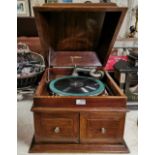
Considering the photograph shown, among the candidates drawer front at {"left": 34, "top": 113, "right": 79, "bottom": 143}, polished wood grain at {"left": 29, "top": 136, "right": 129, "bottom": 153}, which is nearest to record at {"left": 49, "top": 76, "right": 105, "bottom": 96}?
drawer front at {"left": 34, "top": 113, "right": 79, "bottom": 143}

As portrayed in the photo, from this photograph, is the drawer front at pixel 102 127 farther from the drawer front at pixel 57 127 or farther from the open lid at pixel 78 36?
the open lid at pixel 78 36

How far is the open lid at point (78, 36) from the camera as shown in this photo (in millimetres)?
1336

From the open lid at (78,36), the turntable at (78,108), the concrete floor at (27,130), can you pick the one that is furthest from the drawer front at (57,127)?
the open lid at (78,36)

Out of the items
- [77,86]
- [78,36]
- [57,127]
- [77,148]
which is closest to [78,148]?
[77,148]

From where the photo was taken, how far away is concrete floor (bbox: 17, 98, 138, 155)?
117 centimetres

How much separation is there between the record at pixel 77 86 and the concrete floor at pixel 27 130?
1.17 feet

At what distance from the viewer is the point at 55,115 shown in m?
1.07

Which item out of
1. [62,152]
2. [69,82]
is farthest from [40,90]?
[62,152]

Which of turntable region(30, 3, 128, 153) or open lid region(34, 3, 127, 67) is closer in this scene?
turntable region(30, 3, 128, 153)

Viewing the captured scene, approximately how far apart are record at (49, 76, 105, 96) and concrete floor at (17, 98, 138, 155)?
0.36 metres

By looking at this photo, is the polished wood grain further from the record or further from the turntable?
the record
